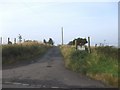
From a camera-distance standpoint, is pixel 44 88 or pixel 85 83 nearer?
pixel 44 88

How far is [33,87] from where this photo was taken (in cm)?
1360

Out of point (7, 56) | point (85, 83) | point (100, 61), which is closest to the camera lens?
point (85, 83)

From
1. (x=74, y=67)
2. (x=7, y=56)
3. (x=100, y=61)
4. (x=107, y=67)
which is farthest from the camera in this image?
(x=7, y=56)

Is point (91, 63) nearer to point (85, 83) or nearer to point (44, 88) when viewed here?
point (85, 83)

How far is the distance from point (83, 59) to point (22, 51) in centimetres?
1253

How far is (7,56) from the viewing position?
27.6 meters

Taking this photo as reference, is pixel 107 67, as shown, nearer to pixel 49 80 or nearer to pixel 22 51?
pixel 49 80

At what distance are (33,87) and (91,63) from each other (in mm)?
6820

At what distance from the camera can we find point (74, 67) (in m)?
20.8

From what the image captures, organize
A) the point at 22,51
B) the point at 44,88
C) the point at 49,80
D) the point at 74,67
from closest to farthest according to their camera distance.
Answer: the point at 44,88, the point at 49,80, the point at 74,67, the point at 22,51

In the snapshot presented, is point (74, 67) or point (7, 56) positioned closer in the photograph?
point (74, 67)

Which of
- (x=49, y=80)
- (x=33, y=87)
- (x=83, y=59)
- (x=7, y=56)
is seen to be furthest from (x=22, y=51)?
(x=33, y=87)

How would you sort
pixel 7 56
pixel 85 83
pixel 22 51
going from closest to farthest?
pixel 85 83, pixel 7 56, pixel 22 51

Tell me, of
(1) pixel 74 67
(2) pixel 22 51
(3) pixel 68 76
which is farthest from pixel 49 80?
(2) pixel 22 51
